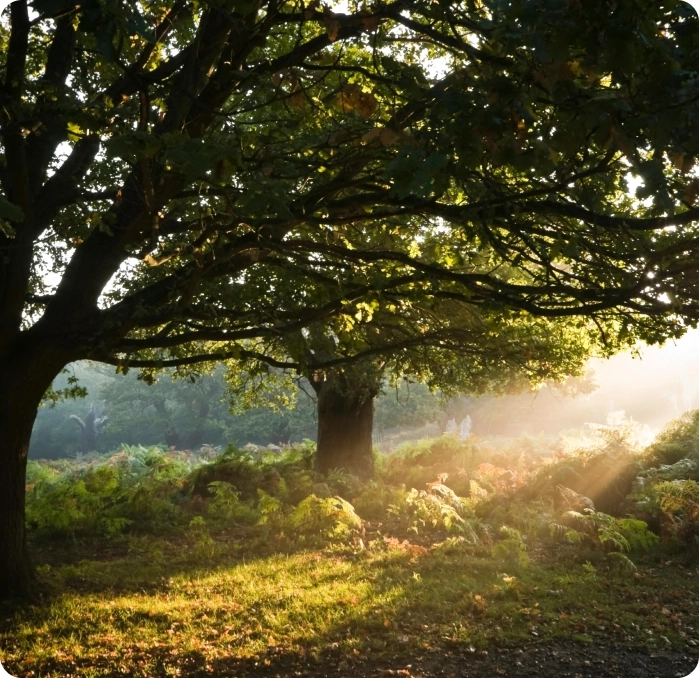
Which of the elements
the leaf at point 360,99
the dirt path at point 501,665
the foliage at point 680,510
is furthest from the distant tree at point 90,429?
the leaf at point 360,99

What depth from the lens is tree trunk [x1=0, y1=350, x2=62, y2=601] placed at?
23.5ft

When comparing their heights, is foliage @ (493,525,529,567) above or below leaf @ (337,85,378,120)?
below

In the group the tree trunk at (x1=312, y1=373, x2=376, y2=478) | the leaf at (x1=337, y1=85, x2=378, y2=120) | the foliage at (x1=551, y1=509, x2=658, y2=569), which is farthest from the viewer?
the tree trunk at (x1=312, y1=373, x2=376, y2=478)

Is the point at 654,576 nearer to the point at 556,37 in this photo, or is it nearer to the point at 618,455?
the point at 618,455

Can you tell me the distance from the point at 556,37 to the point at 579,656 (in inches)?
230

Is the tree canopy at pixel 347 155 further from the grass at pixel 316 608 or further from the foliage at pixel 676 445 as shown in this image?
the foliage at pixel 676 445

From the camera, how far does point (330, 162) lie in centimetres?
576

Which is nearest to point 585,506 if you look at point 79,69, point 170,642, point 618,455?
point 618,455

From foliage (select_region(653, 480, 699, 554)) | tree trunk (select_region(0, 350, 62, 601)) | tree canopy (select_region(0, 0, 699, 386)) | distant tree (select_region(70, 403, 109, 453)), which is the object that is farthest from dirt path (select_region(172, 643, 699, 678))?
distant tree (select_region(70, 403, 109, 453))

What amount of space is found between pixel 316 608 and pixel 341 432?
8268 millimetres

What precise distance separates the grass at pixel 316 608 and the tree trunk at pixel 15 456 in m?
0.50

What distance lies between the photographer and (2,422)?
7.20 m

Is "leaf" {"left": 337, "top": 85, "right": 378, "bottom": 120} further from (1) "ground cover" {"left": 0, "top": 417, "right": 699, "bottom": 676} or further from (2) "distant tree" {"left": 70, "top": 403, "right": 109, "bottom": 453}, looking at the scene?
→ (2) "distant tree" {"left": 70, "top": 403, "right": 109, "bottom": 453}

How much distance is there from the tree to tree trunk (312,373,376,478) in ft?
21.3
